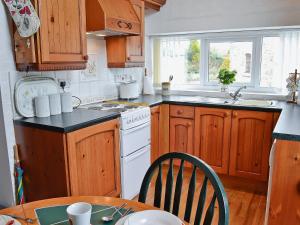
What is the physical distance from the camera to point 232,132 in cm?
271

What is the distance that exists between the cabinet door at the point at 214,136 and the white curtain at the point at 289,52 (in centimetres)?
85

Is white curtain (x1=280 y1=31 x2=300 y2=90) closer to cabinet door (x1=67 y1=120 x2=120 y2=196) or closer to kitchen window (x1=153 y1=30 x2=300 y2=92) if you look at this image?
kitchen window (x1=153 y1=30 x2=300 y2=92)

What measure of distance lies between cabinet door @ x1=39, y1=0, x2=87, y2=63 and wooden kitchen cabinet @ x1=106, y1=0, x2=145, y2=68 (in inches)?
27.1

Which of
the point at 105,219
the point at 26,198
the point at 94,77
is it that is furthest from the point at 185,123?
the point at 105,219

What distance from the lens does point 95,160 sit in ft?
6.88

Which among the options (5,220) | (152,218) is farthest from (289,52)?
(5,220)

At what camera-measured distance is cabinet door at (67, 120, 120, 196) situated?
1.90 meters

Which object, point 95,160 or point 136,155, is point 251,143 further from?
point 95,160

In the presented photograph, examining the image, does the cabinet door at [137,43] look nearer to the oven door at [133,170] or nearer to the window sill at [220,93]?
the window sill at [220,93]

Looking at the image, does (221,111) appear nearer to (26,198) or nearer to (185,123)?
(185,123)

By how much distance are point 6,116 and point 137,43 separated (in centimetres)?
157

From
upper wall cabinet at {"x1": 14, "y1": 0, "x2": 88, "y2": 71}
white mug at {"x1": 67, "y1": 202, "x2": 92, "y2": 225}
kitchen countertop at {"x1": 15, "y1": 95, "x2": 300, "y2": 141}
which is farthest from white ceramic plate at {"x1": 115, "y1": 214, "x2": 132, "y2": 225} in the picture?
upper wall cabinet at {"x1": 14, "y1": 0, "x2": 88, "y2": 71}

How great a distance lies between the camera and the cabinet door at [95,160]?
6.23 ft

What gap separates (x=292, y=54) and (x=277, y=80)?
310mm
